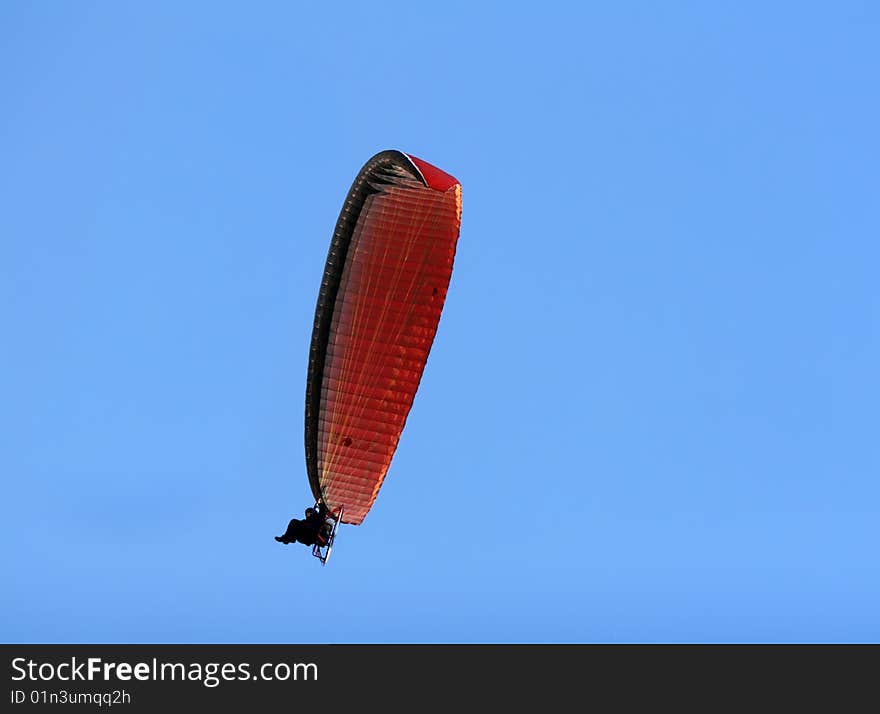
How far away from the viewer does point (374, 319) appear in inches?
2062

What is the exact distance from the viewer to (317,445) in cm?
5303

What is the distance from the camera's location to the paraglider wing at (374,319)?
5109 cm

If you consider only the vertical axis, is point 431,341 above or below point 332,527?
above

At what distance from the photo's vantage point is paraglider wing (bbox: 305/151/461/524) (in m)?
51.1
